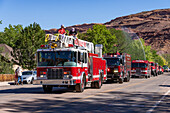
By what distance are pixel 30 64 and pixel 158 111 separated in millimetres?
45697

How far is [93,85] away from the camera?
1022 inches

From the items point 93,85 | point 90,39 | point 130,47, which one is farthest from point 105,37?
point 93,85

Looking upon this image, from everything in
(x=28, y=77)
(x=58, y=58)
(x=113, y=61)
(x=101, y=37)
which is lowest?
(x=28, y=77)

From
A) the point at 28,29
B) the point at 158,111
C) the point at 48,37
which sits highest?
the point at 28,29

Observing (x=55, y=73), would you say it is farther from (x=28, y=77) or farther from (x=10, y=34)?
(x=10, y=34)

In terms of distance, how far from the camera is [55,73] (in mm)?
20312

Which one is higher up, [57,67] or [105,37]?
[105,37]

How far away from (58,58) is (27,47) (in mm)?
36284

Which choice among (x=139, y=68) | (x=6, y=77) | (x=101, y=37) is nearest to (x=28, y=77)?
(x=6, y=77)

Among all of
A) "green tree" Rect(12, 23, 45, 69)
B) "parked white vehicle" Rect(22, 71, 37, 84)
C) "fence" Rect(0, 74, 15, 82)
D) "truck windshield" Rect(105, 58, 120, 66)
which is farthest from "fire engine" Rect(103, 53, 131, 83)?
"green tree" Rect(12, 23, 45, 69)

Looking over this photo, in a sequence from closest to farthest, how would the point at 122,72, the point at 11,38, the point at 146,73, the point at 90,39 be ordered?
the point at 122,72 → the point at 146,73 → the point at 90,39 → the point at 11,38

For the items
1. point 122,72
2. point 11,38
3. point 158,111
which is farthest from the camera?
point 11,38

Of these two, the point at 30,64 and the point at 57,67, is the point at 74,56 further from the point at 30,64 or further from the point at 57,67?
the point at 30,64

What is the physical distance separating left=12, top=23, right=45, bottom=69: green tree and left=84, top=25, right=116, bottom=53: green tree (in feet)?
101
